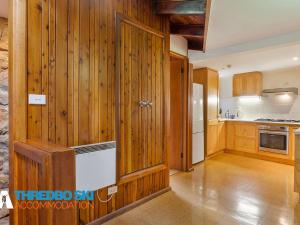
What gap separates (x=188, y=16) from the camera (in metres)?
2.84

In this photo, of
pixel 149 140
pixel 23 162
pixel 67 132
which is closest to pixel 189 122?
pixel 149 140

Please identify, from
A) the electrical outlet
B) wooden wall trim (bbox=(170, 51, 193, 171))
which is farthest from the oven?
the electrical outlet

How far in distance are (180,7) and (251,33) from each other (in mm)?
1334

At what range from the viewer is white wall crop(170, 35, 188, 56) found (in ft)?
11.4

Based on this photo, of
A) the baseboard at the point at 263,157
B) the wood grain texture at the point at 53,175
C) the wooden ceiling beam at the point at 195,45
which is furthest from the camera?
the baseboard at the point at 263,157

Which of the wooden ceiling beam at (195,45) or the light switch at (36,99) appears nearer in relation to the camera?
the light switch at (36,99)

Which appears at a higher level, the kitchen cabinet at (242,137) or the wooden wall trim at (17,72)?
the wooden wall trim at (17,72)

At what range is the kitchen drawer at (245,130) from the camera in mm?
4809

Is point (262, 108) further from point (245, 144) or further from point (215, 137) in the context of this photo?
point (215, 137)

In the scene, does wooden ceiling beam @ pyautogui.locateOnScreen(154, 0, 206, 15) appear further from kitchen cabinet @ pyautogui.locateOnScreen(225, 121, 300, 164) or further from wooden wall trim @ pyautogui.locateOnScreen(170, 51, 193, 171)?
kitchen cabinet @ pyautogui.locateOnScreen(225, 121, 300, 164)

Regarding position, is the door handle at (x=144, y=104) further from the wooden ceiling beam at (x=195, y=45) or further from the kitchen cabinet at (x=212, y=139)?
the kitchen cabinet at (x=212, y=139)

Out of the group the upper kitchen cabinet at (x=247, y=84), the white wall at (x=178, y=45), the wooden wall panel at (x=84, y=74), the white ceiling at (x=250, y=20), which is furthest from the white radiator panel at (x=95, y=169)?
the upper kitchen cabinet at (x=247, y=84)

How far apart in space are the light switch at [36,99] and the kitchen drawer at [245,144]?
468 centimetres

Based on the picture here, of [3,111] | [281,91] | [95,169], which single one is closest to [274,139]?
[281,91]
